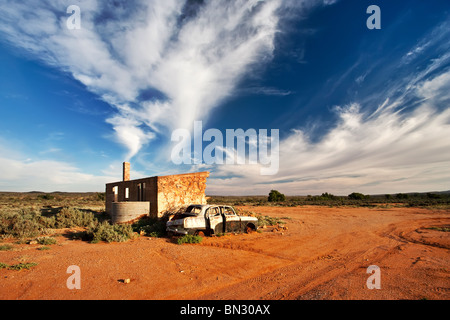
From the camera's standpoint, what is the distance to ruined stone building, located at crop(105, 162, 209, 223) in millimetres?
12258

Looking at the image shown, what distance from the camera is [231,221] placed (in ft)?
33.8

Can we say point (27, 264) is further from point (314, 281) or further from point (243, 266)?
point (314, 281)

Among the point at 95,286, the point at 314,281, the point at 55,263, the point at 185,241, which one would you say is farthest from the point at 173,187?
the point at 314,281

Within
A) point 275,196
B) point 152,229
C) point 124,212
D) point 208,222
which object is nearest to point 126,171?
point 124,212

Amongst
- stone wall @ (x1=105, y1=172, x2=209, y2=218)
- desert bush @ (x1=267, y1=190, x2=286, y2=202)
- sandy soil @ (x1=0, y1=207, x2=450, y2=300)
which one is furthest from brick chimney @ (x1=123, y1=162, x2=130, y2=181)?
desert bush @ (x1=267, y1=190, x2=286, y2=202)

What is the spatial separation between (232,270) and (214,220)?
410 centimetres

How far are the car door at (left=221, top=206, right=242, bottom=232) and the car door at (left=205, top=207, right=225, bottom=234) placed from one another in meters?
0.23

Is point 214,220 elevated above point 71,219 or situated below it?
above

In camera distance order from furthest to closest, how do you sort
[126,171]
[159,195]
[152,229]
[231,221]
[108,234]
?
1. [126,171]
2. [159,195]
3. [152,229]
4. [231,221]
5. [108,234]

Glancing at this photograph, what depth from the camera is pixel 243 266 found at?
595 cm

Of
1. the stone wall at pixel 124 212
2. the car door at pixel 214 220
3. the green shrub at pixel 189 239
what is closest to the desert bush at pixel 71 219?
the stone wall at pixel 124 212

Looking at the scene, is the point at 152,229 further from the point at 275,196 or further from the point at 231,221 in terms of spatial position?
the point at 275,196
